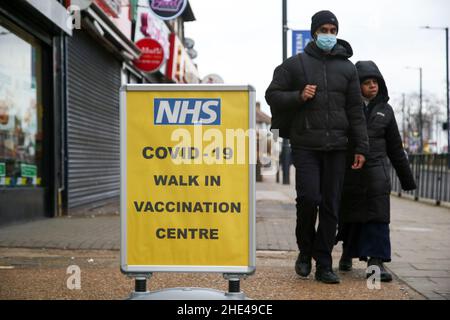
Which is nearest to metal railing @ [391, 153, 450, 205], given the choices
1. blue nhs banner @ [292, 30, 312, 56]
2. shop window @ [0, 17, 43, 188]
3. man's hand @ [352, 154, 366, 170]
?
blue nhs banner @ [292, 30, 312, 56]

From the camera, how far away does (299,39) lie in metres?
16.3

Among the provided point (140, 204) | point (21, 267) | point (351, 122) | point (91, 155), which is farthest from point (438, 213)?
point (140, 204)

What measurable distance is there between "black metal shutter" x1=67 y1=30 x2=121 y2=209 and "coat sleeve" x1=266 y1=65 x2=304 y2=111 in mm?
5851

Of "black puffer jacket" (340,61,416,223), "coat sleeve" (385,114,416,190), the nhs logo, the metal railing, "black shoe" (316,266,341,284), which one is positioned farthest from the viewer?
the metal railing

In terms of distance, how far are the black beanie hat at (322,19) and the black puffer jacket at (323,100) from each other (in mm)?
140

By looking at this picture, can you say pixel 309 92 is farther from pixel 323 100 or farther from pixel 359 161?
pixel 359 161

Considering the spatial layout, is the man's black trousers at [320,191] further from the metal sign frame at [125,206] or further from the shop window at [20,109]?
the shop window at [20,109]

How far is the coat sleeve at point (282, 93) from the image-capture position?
14.9ft

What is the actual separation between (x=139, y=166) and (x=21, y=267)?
92.7 inches

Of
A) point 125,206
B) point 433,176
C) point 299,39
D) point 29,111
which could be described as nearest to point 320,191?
point 125,206

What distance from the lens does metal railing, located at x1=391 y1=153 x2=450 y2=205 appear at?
13.4 metres

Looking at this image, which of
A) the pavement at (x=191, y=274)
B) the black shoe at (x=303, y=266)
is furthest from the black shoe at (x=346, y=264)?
the black shoe at (x=303, y=266)

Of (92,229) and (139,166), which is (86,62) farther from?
(139,166)

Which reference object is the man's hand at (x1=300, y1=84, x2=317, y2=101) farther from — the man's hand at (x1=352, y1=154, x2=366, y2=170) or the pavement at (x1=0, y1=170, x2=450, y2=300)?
the pavement at (x1=0, y1=170, x2=450, y2=300)
